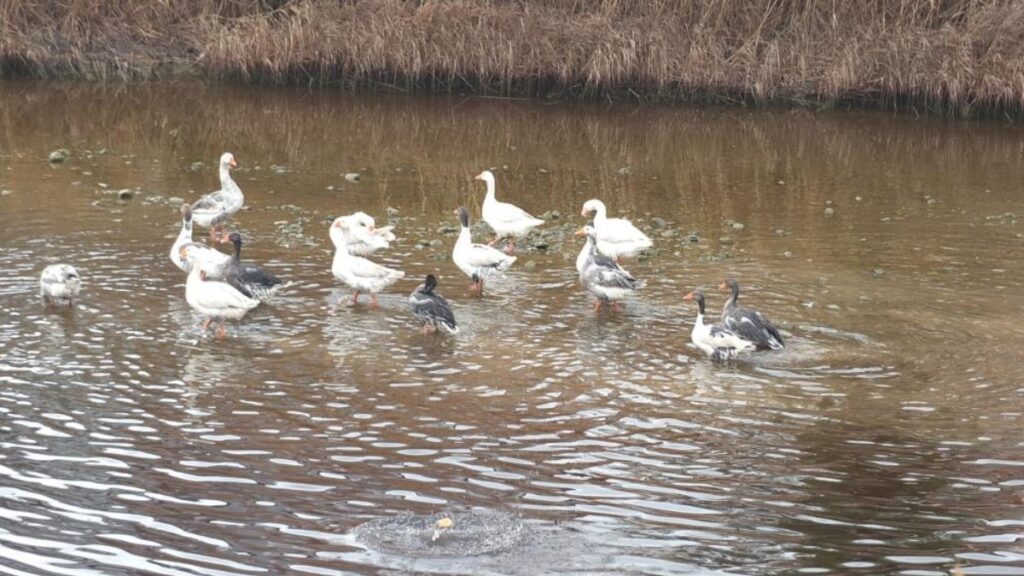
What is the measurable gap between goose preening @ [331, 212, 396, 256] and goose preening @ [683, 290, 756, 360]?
15.6ft

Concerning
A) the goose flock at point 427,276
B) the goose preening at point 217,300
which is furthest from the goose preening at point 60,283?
the goose preening at point 217,300

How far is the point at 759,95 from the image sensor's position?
3055 cm

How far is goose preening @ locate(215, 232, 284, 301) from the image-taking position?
14.7m

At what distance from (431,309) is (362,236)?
2.96m

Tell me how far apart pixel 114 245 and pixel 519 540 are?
9.89 m

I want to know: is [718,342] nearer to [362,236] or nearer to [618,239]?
[618,239]

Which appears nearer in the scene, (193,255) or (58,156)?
(193,255)

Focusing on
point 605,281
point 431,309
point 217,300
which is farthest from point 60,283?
point 605,281

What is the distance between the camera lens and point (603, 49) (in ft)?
101

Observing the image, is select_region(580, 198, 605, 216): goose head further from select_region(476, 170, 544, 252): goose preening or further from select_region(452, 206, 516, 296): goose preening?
select_region(452, 206, 516, 296): goose preening

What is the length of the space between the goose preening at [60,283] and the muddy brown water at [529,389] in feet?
0.97

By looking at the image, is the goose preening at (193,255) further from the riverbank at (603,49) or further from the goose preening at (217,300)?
the riverbank at (603,49)

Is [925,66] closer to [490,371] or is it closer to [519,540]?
[490,371]

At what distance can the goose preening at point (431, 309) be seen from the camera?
544 inches
